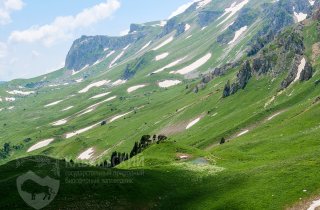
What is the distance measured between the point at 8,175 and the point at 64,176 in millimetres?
11915

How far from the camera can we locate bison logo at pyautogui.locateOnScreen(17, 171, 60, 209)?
198 feet

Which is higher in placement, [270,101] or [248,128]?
[270,101]

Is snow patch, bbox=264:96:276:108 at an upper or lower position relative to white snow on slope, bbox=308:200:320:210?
lower

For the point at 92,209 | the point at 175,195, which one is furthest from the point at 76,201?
the point at 175,195

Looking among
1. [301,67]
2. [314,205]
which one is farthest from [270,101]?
[314,205]

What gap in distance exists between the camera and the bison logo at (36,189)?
60.2m

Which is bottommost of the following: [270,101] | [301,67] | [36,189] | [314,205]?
[270,101]

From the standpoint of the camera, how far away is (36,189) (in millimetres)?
63250

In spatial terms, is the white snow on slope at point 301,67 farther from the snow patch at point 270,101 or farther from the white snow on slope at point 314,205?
the white snow on slope at point 314,205

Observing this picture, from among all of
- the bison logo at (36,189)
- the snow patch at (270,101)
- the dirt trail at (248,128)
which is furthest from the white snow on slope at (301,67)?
the bison logo at (36,189)

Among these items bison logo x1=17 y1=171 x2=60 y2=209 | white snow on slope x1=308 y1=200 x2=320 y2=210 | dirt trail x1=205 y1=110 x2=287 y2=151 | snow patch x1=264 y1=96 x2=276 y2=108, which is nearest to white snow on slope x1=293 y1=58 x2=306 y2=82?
snow patch x1=264 y1=96 x2=276 y2=108

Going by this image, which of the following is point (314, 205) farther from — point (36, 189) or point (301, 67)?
point (301, 67)

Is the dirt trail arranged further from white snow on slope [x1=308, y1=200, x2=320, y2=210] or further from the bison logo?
white snow on slope [x1=308, y1=200, x2=320, y2=210]

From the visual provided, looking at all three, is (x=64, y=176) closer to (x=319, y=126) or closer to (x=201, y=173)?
(x=201, y=173)
